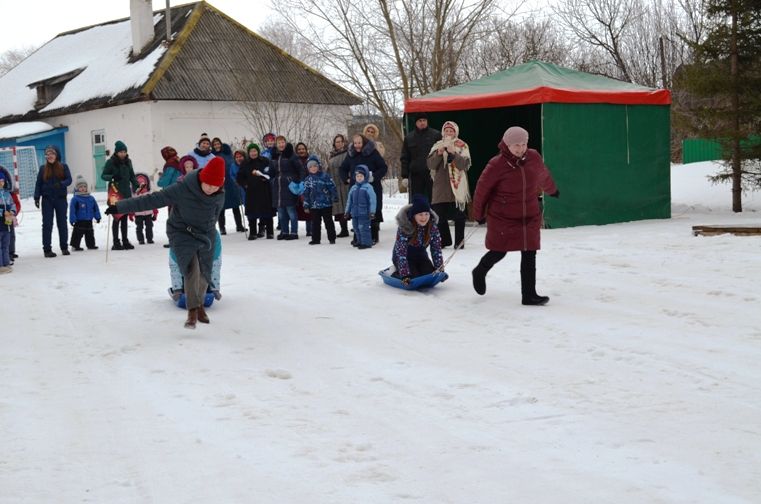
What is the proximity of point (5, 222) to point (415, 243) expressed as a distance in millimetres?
5555

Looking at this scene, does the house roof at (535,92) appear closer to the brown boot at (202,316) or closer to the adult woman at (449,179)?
the adult woman at (449,179)

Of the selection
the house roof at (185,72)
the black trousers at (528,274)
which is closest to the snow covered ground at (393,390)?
the black trousers at (528,274)

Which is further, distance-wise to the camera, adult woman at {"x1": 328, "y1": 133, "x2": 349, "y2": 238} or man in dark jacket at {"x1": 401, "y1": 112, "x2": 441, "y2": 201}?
adult woman at {"x1": 328, "y1": 133, "x2": 349, "y2": 238}

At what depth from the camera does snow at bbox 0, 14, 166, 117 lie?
116 ft

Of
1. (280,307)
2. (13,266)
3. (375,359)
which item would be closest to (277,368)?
(375,359)

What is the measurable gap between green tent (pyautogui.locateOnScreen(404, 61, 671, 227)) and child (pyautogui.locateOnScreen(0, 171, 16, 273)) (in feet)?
22.1

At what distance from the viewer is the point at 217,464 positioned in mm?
4445

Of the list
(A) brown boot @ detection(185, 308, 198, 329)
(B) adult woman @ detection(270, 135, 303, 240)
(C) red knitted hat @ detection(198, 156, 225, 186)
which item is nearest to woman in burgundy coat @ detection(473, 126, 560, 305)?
(C) red knitted hat @ detection(198, 156, 225, 186)

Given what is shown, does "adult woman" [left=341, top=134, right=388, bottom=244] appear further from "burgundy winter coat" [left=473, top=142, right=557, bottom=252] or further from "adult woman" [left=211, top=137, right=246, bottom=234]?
"burgundy winter coat" [left=473, top=142, right=557, bottom=252]

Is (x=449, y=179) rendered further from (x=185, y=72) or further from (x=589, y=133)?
(x=185, y=72)

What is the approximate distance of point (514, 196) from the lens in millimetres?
8547

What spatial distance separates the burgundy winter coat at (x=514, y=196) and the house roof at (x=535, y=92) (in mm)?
6353

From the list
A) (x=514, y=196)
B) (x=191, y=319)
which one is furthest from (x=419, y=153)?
(x=191, y=319)

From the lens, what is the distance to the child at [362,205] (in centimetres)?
1309
